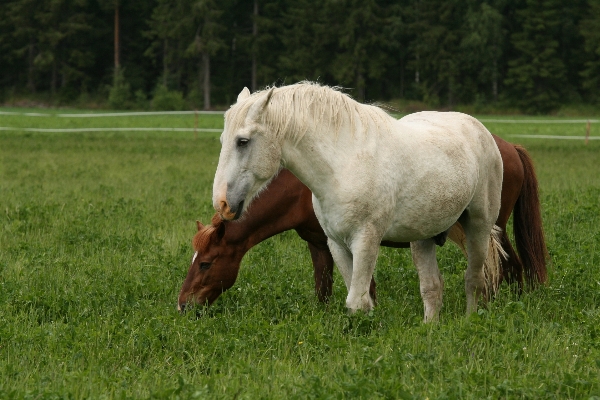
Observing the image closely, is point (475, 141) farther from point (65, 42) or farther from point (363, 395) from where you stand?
point (65, 42)

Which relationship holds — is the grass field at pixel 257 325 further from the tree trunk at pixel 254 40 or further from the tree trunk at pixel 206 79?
the tree trunk at pixel 254 40

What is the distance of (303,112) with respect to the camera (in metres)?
4.98

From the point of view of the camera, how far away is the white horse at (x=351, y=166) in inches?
189

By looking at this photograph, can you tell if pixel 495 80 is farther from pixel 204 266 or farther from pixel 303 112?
pixel 303 112

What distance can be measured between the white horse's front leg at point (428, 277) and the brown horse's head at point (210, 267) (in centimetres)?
138

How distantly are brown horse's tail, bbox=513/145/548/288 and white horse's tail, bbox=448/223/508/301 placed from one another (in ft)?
1.03

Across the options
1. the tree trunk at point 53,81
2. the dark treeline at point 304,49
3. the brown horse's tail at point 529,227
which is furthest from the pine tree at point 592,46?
the brown horse's tail at point 529,227

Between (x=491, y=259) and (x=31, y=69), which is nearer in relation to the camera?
(x=491, y=259)

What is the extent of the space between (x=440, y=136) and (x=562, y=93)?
157 feet

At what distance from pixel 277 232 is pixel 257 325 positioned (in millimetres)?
1269

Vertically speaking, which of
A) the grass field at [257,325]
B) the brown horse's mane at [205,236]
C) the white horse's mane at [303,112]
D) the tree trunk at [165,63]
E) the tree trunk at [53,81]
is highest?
the white horse's mane at [303,112]

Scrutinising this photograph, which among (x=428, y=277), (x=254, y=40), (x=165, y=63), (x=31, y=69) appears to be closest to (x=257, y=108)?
(x=428, y=277)

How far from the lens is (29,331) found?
519 centimetres

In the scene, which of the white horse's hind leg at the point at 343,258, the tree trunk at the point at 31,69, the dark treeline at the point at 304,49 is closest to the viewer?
the white horse's hind leg at the point at 343,258
